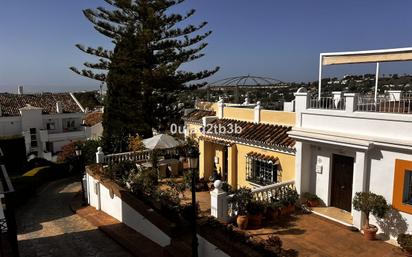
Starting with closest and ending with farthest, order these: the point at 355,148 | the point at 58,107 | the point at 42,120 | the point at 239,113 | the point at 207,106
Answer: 1. the point at 355,148
2. the point at 239,113
3. the point at 207,106
4. the point at 42,120
5. the point at 58,107

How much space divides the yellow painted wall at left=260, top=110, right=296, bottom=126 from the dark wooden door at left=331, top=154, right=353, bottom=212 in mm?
2433

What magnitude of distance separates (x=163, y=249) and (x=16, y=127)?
2698 cm

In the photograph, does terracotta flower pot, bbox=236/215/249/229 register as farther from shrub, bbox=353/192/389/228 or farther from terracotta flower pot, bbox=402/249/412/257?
terracotta flower pot, bbox=402/249/412/257

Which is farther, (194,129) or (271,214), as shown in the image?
(194,129)

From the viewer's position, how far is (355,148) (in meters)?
7.81

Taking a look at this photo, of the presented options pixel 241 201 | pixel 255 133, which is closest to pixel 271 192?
pixel 241 201

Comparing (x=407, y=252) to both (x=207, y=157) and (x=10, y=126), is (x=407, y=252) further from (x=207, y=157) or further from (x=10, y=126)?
(x=10, y=126)

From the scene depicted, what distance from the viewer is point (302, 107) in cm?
923

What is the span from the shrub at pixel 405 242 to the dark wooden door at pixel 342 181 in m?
2.01

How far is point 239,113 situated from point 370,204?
6.60 meters

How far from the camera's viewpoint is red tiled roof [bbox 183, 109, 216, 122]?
595 inches

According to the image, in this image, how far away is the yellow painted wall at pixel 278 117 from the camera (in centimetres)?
1103

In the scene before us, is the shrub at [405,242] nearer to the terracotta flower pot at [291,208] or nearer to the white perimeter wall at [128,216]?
the terracotta flower pot at [291,208]

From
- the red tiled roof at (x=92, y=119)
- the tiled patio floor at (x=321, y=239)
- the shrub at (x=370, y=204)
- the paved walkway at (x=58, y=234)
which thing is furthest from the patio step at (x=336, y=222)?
the red tiled roof at (x=92, y=119)
